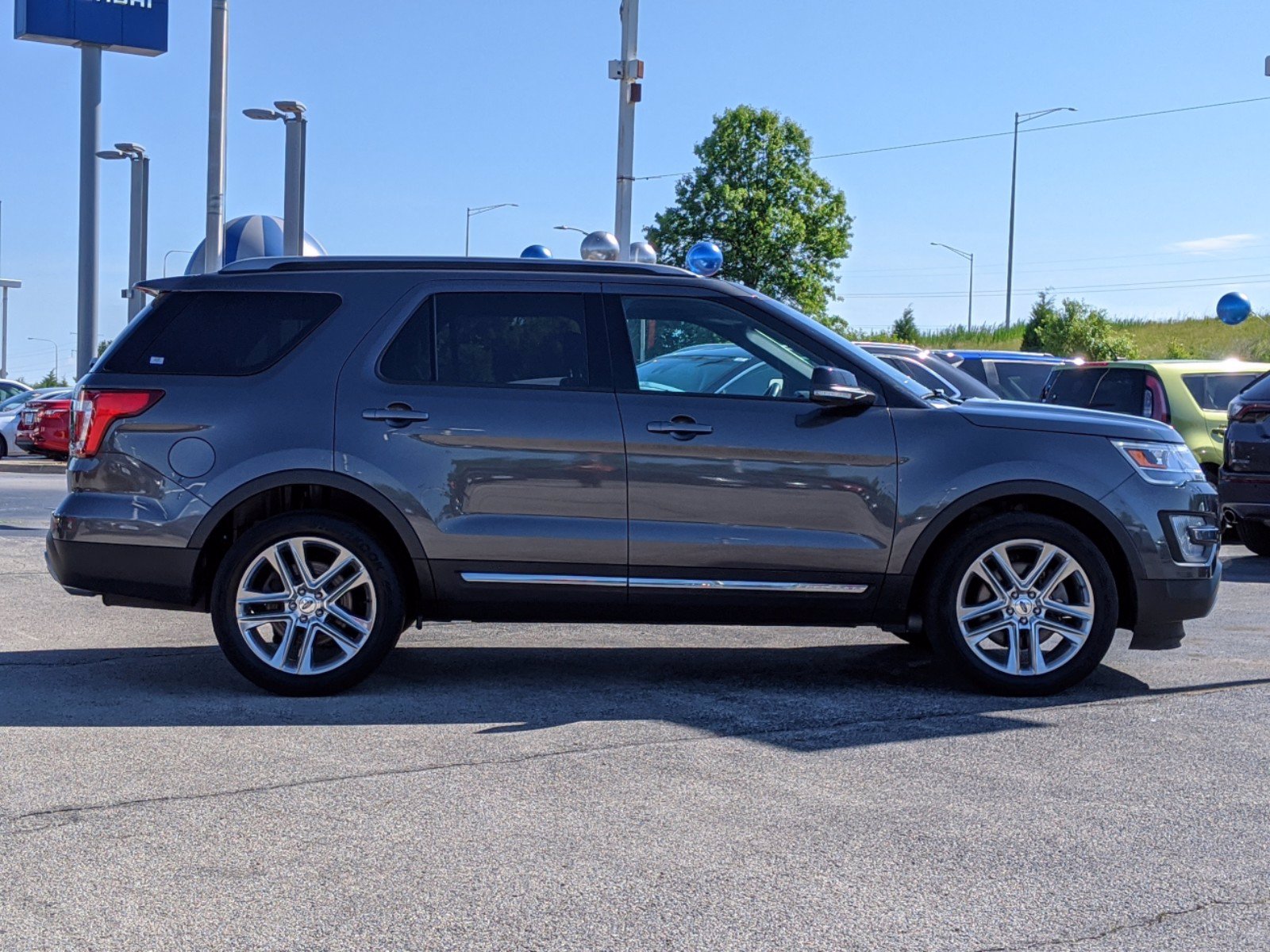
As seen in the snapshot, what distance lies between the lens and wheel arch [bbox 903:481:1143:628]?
6.42 meters

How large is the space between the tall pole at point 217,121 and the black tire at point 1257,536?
511 inches

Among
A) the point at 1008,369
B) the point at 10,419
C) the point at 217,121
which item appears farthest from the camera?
the point at 10,419

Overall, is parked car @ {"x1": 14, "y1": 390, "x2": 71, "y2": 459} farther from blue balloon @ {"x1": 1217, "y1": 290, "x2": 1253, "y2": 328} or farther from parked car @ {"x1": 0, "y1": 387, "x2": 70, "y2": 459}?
blue balloon @ {"x1": 1217, "y1": 290, "x2": 1253, "y2": 328}

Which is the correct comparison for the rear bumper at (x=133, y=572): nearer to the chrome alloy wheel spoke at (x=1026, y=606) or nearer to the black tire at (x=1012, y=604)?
the black tire at (x=1012, y=604)

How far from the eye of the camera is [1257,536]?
42.8 ft

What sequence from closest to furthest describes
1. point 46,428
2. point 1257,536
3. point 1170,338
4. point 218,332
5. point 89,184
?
1. point 218,332
2. point 1257,536
3. point 46,428
4. point 89,184
5. point 1170,338

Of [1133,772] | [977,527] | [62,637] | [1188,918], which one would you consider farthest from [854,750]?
[62,637]

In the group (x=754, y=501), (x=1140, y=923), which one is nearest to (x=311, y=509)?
(x=754, y=501)

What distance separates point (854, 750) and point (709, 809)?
3.23 feet

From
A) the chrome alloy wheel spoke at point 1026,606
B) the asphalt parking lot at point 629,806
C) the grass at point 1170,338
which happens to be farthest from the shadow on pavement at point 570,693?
the grass at point 1170,338

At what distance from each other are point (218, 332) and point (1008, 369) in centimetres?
1728

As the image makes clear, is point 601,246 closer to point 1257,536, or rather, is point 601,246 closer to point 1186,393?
point 1186,393

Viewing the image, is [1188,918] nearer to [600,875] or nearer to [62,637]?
[600,875]

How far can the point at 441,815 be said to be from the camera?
4.56m
